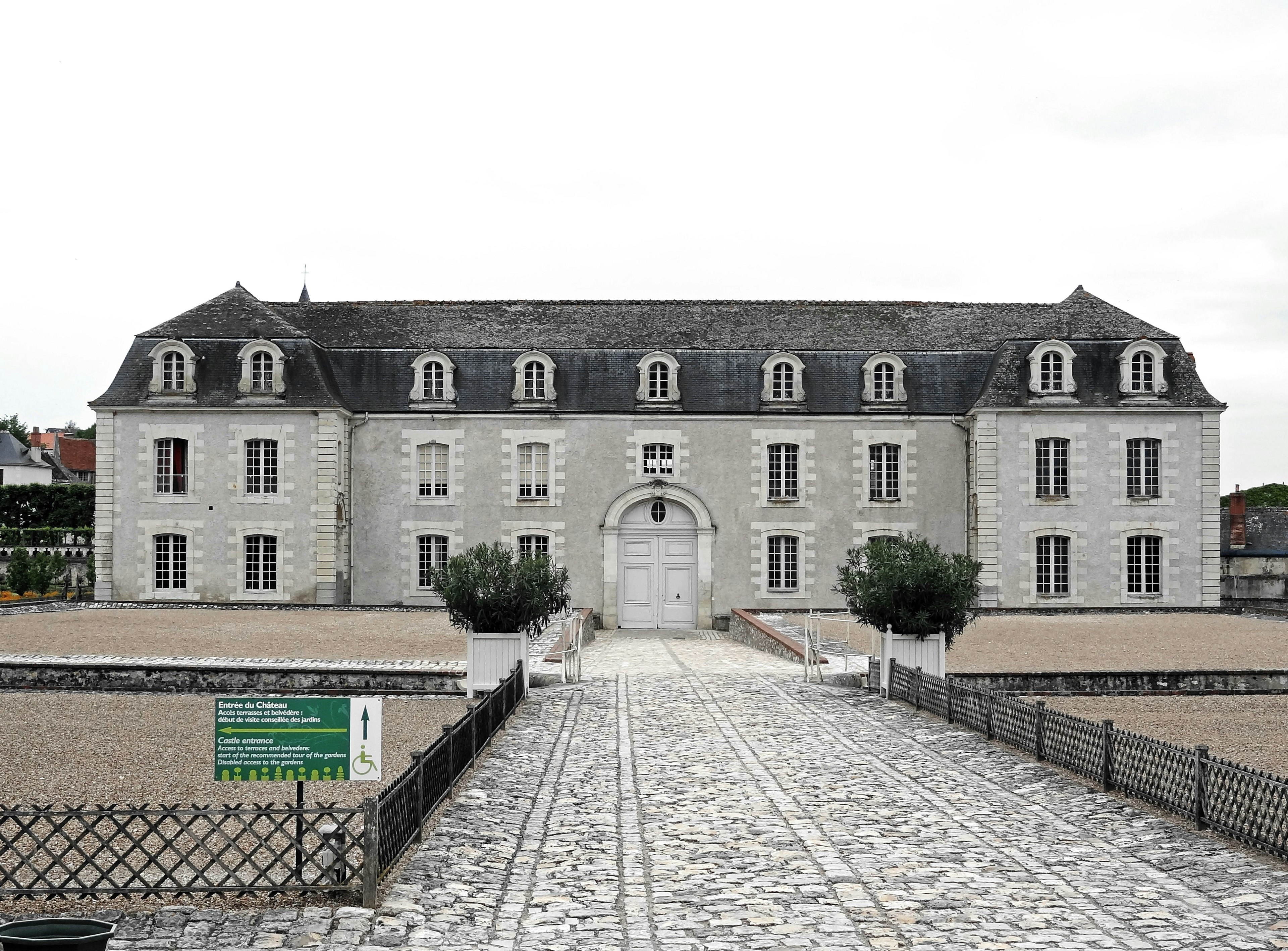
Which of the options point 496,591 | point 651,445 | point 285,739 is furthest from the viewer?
point 651,445

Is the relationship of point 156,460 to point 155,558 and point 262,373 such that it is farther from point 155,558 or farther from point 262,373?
point 262,373

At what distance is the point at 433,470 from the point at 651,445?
5618mm

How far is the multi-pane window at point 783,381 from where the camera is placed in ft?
105

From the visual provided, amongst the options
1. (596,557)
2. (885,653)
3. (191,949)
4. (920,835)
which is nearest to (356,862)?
(191,949)

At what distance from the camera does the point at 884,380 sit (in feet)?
106

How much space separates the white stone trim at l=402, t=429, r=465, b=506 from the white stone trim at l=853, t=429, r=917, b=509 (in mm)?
10039

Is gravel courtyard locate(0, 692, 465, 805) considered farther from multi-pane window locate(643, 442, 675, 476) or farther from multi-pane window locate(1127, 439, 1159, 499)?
multi-pane window locate(1127, 439, 1159, 499)

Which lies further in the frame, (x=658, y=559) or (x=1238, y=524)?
(x=1238, y=524)

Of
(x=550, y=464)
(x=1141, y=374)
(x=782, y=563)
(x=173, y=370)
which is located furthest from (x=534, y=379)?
(x=1141, y=374)

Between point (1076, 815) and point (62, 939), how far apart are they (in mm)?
7024

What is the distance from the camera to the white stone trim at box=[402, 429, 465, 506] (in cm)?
3184

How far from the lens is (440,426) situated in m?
31.9

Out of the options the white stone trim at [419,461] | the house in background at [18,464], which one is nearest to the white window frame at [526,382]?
the white stone trim at [419,461]

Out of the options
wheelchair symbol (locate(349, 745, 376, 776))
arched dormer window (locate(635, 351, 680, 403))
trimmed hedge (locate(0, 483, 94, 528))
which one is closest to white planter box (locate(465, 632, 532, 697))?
wheelchair symbol (locate(349, 745, 376, 776))
